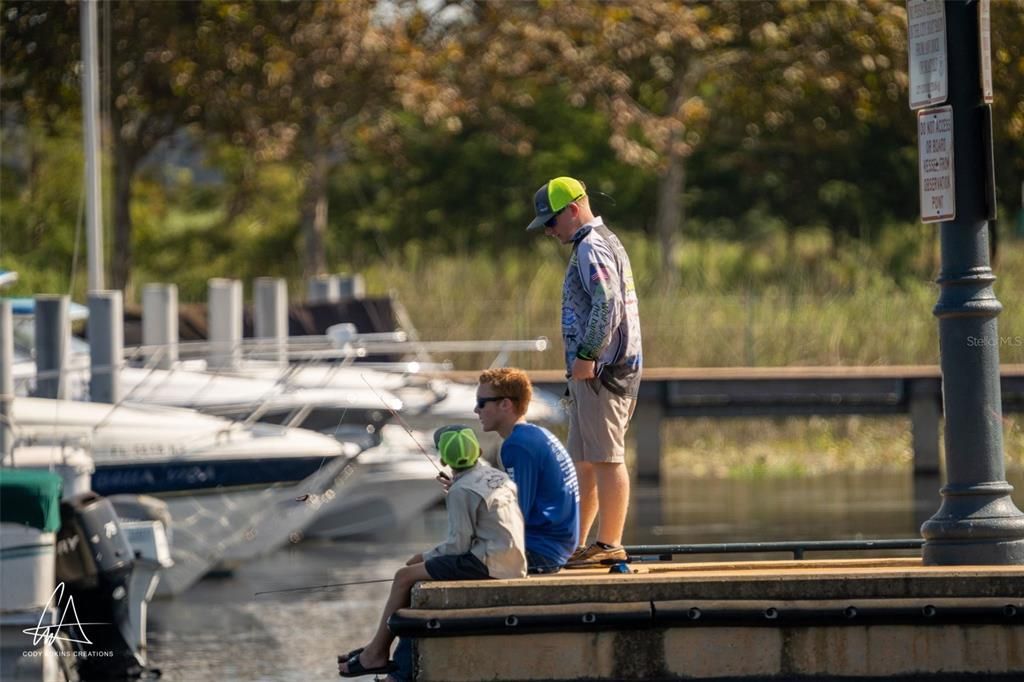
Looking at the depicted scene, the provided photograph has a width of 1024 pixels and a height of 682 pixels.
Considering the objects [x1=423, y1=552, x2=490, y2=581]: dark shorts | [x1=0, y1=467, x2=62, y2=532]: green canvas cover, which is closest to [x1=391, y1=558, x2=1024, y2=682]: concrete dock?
[x1=423, y1=552, x2=490, y2=581]: dark shorts

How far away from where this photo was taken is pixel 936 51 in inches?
313

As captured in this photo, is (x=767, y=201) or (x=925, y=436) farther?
(x=767, y=201)

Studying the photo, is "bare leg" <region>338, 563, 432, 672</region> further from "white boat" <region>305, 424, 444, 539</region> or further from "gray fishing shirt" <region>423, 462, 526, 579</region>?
"white boat" <region>305, 424, 444, 539</region>

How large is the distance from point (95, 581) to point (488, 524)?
4104 millimetres

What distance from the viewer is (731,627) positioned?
7348 millimetres

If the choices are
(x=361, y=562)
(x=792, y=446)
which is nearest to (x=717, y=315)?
(x=792, y=446)

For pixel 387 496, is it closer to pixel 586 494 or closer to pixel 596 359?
pixel 586 494

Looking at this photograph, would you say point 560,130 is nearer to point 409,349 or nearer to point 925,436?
point 925,436

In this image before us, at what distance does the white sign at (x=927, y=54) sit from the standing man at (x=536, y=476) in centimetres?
194

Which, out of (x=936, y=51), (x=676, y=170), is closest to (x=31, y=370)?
(x=936, y=51)

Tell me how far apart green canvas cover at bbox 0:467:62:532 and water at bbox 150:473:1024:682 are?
106 centimetres

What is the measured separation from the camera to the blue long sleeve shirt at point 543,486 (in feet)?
26.3

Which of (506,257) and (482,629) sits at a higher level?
(506,257)

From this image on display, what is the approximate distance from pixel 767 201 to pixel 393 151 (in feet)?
26.5
